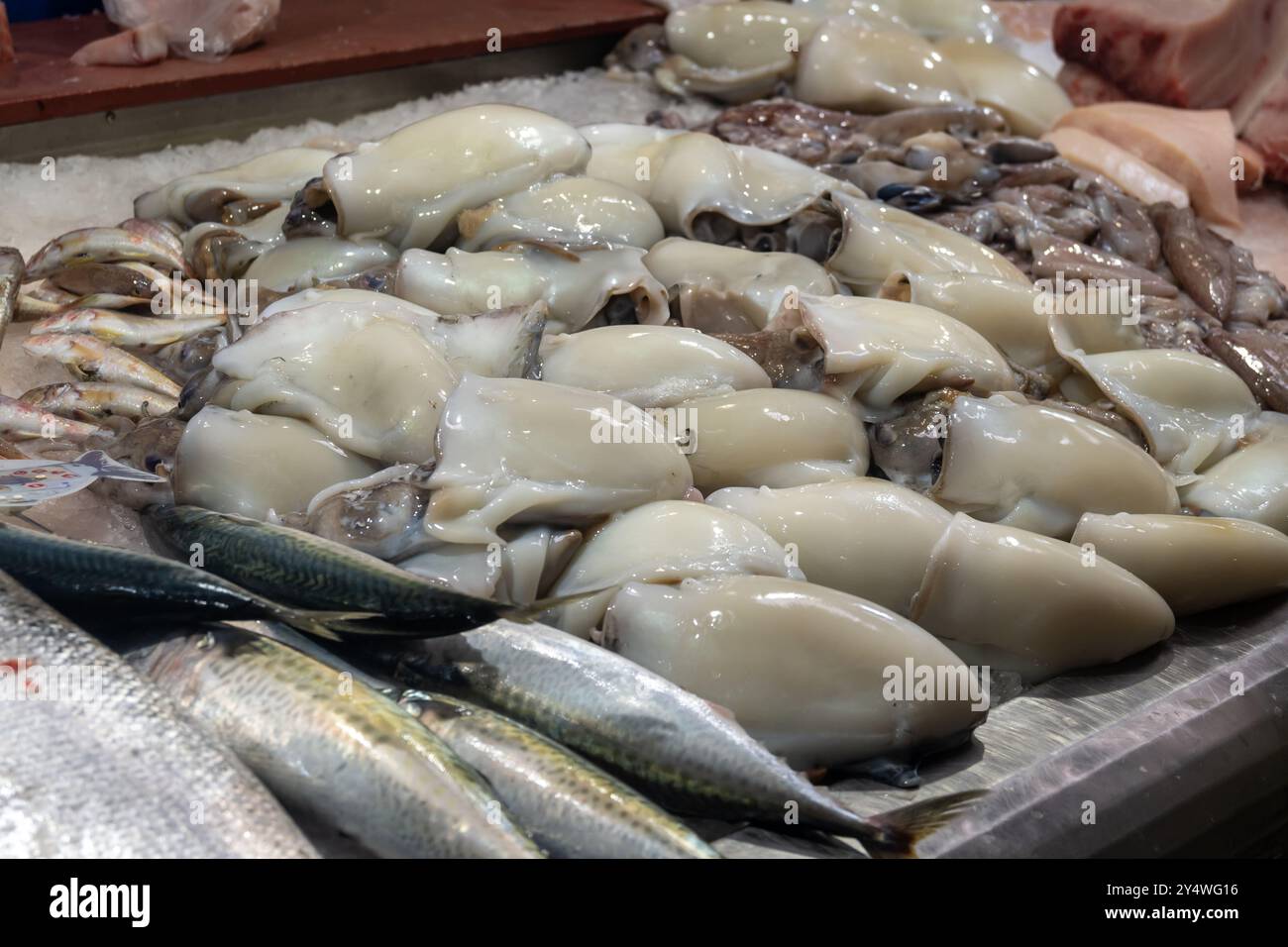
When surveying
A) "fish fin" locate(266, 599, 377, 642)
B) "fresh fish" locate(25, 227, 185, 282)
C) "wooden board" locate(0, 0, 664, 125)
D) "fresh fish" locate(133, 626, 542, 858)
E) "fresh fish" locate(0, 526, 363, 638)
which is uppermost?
"wooden board" locate(0, 0, 664, 125)

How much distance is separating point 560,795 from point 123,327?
6.91ft

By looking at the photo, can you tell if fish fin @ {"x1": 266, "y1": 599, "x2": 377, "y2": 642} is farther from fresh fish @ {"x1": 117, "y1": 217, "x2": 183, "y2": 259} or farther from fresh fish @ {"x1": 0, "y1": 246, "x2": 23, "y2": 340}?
fresh fish @ {"x1": 117, "y1": 217, "x2": 183, "y2": 259}

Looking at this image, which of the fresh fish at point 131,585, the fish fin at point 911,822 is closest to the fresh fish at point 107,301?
the fresh fish at point 131,585

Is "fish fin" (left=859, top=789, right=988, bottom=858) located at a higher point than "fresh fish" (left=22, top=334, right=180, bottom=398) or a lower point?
lower

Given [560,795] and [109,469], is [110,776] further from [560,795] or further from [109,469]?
[109,469]

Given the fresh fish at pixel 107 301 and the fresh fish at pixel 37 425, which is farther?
the fresh fish at pixel 107 301

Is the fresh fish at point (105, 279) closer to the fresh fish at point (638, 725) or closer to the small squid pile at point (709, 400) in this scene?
the small squid pile at point (709, 400)

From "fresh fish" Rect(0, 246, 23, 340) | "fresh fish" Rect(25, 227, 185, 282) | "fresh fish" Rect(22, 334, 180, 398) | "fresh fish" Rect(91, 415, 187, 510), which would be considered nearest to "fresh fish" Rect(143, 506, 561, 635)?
"fresh fish" Rect(91, 415, 187, 510)

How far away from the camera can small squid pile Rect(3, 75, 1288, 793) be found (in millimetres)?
2293

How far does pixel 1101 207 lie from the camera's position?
419 cm

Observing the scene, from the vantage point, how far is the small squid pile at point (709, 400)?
229 centimetres

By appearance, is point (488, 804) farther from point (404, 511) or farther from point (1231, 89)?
point (1231, 89)

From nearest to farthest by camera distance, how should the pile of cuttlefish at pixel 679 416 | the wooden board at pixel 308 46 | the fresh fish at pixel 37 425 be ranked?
the pile of cuttlefish at pixel 679 416 → the fresh fish at pixel 37 425 → the wooden board at pixel 308 46
